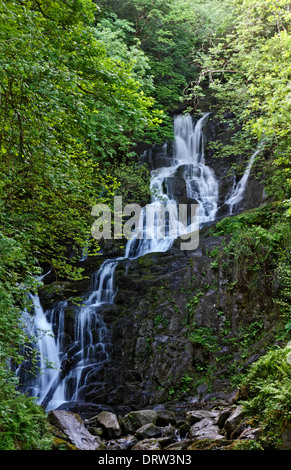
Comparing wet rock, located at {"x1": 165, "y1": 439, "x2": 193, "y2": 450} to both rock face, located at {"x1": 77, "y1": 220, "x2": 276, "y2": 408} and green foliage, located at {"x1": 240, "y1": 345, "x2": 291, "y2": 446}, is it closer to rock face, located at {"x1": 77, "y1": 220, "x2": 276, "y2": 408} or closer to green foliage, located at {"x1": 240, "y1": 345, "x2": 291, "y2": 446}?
green foliage, located at {"x1": 240, "y1": 345, "x2": 291, "y2": 446}

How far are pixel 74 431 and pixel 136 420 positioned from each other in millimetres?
1919

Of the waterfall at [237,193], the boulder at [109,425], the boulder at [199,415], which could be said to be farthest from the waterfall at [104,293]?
the boulder at [199,415]

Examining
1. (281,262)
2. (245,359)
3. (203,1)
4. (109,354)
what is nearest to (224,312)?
(245,359)

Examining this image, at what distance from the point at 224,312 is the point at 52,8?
9.44 metres

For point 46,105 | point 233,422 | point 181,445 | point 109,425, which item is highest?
point 46,105

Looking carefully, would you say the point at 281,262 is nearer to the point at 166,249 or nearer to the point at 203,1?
the point at 166,249

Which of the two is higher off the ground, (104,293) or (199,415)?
(104,293)

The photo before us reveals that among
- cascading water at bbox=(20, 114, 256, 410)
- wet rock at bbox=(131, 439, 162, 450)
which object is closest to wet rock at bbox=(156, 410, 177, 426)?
wet rock at bbox=(131, 439, 162, 450)

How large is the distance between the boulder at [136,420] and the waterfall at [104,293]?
296cm

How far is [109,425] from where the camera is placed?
8.91 m

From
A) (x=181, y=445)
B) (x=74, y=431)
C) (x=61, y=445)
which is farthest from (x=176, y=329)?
(x=61, y=445)

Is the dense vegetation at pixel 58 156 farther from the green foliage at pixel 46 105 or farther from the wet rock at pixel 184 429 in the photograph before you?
the wet rock at pixel 184 429

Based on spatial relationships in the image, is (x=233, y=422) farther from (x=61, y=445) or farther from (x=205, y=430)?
(x=61, y=445)

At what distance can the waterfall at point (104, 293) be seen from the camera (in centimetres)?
1198
